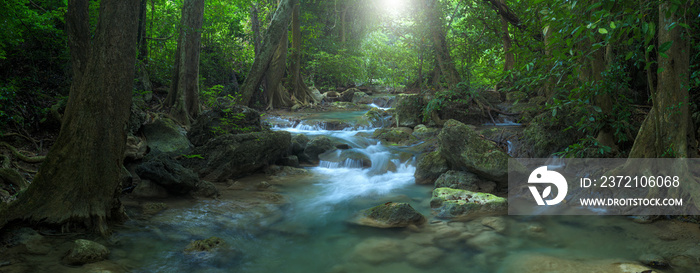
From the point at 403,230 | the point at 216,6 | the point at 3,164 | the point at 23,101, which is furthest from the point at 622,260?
the point at 216,6

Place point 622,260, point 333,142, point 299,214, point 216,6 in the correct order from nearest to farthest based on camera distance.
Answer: point 622,260, point 299,214, point 333,142, point 216,6

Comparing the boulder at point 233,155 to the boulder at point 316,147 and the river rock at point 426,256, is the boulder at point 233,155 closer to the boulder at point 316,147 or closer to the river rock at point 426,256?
the boulder at point 316,147

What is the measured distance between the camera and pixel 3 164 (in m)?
5.75

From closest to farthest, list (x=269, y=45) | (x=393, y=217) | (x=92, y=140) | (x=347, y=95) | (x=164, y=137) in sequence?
(x=92, y=140) → (x=393, y=217) → (x=164, y=137) → (x=269, y=45) → (x=347, y=95)

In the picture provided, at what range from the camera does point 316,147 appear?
11000mm

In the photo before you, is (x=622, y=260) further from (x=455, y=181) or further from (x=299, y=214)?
(x=299, y=214)

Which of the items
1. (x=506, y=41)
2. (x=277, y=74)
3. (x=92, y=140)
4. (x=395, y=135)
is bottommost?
(x=92, y=140)

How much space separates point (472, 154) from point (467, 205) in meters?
1.72

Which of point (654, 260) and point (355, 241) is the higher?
point (654, 260)

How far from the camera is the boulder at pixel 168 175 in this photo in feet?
22.0

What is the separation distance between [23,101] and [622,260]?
1102 centimetres

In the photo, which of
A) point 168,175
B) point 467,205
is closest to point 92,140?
point 168,175

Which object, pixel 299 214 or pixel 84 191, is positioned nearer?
pixel 84 191

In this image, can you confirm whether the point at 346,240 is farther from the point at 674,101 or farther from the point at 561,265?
the point at 674,101
